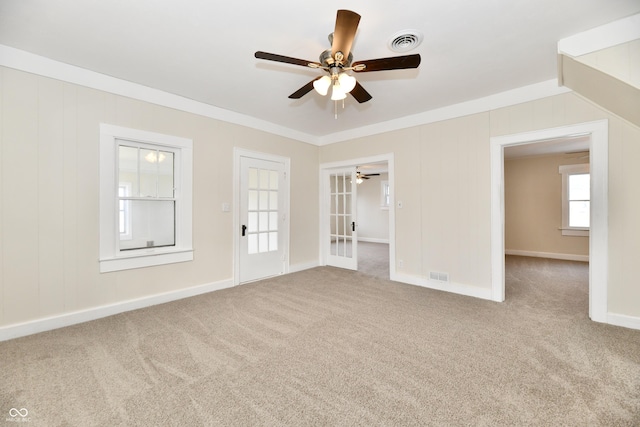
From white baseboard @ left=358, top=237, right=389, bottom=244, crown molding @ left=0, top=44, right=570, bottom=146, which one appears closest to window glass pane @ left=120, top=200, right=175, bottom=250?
crown molding @ left=0, top=44, right=570, bottom=146

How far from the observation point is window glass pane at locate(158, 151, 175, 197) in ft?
11.3

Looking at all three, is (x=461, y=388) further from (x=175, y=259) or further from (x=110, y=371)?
(x=175, y=259)

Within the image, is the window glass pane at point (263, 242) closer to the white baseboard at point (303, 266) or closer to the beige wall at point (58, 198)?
the white baseboard at point (303, 266)

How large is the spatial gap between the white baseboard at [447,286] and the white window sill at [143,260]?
3173mm

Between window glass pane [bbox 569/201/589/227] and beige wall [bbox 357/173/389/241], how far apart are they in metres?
4.52

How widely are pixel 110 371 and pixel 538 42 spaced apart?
4386 mm

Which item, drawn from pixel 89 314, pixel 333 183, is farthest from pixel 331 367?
pixel 333 183

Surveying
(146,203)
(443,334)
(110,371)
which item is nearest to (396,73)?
(443,334)

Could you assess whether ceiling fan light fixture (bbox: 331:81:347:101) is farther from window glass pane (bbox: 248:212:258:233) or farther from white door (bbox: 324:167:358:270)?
white door (bbox: 324:167:358:270)

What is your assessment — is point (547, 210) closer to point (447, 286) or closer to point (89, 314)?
point (447, 286)

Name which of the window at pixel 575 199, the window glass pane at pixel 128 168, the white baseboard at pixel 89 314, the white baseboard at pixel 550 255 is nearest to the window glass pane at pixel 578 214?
the window at pixel 575 199

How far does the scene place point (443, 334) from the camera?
2490 millimetres

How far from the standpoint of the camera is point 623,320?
2.57 meters

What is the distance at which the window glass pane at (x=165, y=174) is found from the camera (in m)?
3.44
